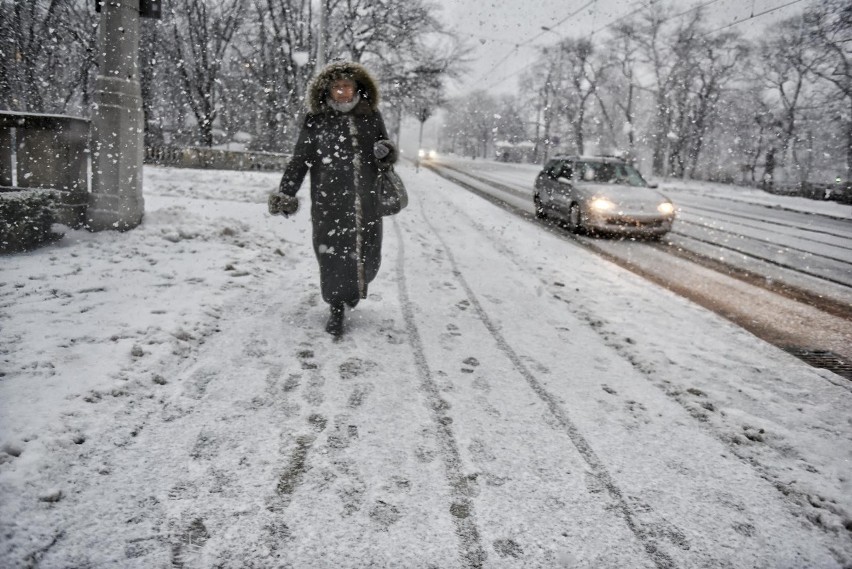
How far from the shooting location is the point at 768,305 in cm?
564

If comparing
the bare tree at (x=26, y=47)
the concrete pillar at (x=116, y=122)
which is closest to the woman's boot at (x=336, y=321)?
the concrete pillar at (x=116, y=122)

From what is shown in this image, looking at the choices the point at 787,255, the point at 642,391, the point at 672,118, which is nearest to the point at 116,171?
the point at 642,391

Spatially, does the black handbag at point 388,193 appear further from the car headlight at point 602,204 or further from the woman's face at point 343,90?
the car headlight at point 602,204

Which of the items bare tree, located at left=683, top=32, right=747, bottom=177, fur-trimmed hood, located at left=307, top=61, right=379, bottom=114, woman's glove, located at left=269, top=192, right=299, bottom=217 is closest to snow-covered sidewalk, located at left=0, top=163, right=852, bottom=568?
woman's glove, located at left=269, top=192, right=299, bottom=217

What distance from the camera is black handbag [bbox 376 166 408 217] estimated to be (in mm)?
3609

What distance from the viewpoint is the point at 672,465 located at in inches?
95.8

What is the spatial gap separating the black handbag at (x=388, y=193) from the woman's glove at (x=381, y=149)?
0.23 m

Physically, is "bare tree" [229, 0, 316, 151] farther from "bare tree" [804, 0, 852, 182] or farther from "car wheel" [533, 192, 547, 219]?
"bare tree" [804, 0, 852, 182]

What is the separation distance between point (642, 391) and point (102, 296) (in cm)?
408

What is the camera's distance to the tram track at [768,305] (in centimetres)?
433

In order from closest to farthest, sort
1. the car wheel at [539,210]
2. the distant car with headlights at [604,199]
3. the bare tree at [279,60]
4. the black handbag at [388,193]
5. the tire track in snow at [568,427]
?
1. the tire track in snow at [568,427]
2. the black handbag at [388,193]
3. the distant car with headlights at [604,199]
4. the car wheel at [539,210]
5. the bare tree at [279,60]

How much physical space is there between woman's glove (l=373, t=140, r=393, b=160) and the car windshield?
7.89 metres

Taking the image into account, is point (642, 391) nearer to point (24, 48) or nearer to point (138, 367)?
point (138, 367)

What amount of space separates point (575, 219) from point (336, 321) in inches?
293
